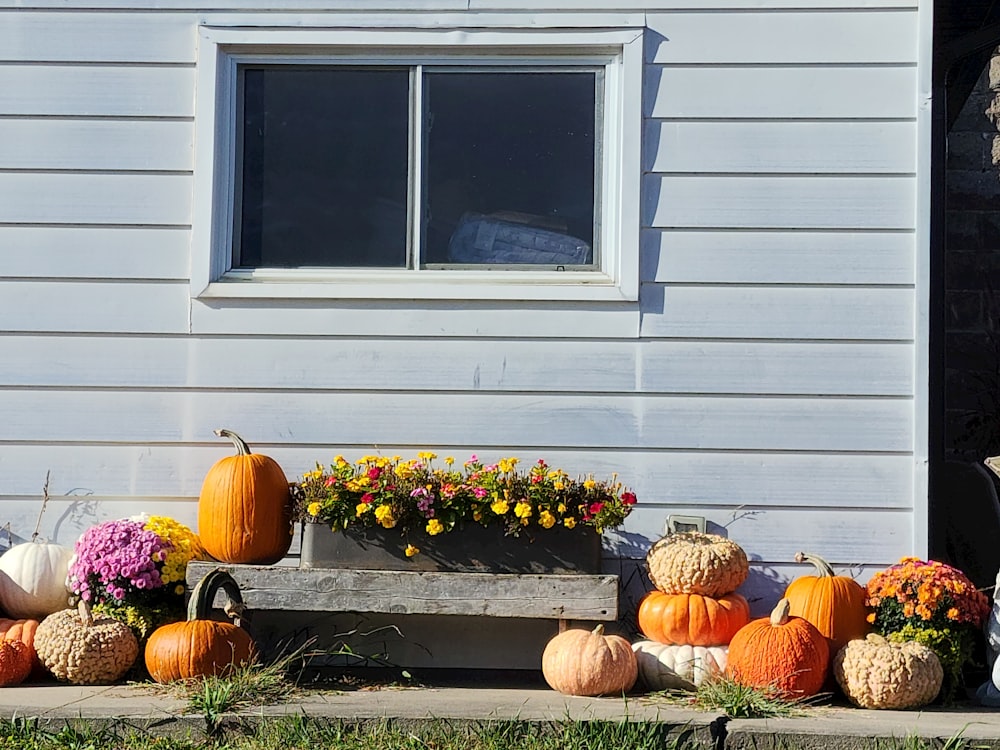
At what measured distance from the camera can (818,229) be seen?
4.61 meters

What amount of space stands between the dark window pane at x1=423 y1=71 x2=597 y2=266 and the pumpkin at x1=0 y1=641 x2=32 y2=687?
6.85 feet

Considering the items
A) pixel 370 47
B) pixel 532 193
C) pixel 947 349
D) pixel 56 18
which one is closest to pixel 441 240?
pixel 532 193

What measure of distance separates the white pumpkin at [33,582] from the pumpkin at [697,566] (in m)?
2.22

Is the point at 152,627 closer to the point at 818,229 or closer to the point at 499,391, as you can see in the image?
the point at 499,391

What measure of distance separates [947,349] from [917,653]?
3.15 meters

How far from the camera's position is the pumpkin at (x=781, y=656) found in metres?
3.92

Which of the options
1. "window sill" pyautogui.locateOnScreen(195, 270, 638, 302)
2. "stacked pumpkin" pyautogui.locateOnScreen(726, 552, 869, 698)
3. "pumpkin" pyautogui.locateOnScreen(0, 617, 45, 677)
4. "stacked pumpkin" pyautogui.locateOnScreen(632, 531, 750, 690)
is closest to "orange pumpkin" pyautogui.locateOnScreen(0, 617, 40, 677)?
"pumpkin" pyautogui.locateOnScreen(0, 617, 45, 677)

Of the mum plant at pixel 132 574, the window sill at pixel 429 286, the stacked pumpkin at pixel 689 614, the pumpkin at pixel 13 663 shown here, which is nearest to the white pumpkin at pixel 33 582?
the mum plant at pixel 132 574

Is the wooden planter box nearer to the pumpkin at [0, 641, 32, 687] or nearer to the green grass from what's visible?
the green grass

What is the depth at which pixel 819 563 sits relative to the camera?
4.36 metres

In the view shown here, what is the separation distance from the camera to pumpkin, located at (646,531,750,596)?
13.7 feet

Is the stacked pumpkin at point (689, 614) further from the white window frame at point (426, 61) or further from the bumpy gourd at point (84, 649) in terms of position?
the bumpy gourd at point (84, 649)

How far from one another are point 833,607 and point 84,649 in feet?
8.61

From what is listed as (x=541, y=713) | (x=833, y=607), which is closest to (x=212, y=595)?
(x=541, y=713)
